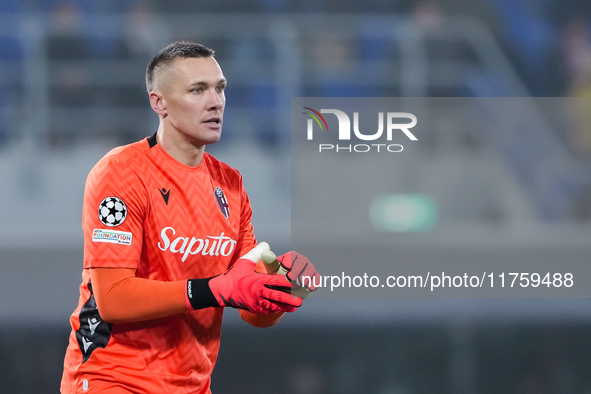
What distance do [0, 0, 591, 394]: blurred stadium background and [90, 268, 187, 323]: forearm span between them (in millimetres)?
3807

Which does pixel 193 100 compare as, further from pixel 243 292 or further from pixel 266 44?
pixel 266 44

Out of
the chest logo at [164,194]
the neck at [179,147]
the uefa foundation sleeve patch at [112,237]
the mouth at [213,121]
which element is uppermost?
the mouth at [213,121]

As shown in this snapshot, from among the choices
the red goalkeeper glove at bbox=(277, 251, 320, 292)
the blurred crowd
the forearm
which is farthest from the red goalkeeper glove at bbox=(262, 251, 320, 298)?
the blurred crowd

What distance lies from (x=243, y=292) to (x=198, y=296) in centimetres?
13

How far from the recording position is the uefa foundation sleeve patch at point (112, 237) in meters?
2.40

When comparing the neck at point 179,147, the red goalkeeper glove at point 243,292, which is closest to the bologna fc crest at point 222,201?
the neck at point 179,147

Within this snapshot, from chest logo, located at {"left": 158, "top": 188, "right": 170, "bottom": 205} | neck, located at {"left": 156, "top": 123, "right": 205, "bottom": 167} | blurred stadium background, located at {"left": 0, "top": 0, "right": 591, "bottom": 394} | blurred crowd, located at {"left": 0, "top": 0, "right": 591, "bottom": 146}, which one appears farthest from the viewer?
blurred crowd, located at {"left": 0, "top": 0, "right": 591, "bottom": 146}

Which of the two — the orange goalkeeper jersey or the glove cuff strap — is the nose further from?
the glove cuff strap

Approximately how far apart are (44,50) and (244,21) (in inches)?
71.6

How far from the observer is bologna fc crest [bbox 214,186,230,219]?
2.77m

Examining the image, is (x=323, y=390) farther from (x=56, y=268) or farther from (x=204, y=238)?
(x=204, y=238)

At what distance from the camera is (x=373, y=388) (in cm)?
768

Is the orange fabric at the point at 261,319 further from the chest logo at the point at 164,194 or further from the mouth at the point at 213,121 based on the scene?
the mouth at the point at 213,121

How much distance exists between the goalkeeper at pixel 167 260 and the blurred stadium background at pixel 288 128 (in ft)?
11.4
